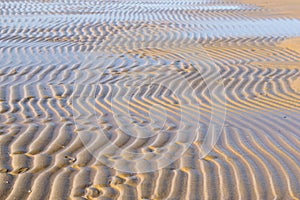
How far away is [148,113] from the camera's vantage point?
6258 millimetres

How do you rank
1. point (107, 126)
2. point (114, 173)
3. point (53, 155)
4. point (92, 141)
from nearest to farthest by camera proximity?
point (114, 173) < point (53, 155) < point (92, 141) < point (107, 126)

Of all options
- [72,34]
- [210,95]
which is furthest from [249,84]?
[72,34]

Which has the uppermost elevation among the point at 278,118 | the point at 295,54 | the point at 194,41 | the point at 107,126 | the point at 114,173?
the point at 194,41

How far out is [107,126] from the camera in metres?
5.73

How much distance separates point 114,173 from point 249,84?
12.8ft

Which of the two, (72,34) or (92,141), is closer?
(92,141)

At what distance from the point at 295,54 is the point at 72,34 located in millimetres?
5418

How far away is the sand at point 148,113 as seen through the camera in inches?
169

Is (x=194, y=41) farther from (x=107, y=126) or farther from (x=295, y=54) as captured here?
(x=107, y=126)

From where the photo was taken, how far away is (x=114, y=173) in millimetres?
4465

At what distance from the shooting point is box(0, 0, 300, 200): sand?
14.1 ft

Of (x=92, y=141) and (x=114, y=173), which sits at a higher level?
(x=92, y=141)

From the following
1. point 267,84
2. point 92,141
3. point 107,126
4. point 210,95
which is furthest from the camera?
point 267,84

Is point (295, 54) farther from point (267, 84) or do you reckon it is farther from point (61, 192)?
point (61, 192)
